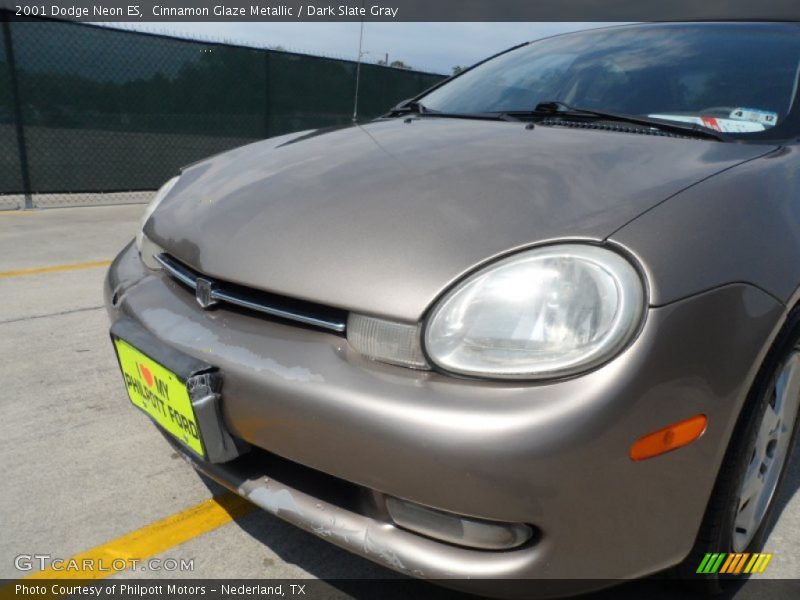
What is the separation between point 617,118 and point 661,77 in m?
0.29

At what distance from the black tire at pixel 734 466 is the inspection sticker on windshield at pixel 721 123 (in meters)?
0.59

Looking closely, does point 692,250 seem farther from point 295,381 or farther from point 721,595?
point 721,595

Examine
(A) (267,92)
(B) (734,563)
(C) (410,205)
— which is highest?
(C) (410,205)

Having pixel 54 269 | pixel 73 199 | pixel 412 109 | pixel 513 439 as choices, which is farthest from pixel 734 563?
pixel 73 199

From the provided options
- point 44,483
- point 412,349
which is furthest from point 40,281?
point 412,349

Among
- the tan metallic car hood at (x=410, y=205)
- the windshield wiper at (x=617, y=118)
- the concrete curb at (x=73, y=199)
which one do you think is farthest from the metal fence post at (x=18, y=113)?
the windshield wiper at (x=617, y=118)

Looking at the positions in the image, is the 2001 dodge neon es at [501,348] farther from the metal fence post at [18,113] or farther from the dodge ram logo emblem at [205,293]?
the metal fence post at [18,113]

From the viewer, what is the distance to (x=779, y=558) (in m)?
1.78

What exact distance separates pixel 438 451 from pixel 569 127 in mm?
1181

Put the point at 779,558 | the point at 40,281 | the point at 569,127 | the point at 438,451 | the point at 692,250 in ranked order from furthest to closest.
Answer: the point at 40,281 → the point at 569,127 → the point at 779,558 → the point at 692,250 → the point at 438,451

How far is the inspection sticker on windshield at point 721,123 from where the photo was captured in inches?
70.9

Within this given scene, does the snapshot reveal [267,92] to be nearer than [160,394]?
No

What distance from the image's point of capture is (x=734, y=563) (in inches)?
62.0

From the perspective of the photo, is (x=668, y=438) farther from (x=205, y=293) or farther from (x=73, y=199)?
(x=73, y=199)
